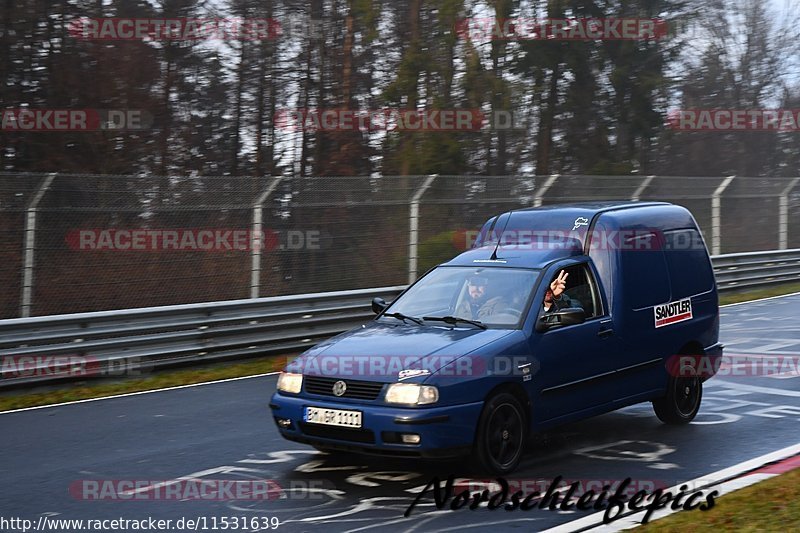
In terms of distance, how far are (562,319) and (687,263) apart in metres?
2.39

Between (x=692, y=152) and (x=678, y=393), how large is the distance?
3488 cm

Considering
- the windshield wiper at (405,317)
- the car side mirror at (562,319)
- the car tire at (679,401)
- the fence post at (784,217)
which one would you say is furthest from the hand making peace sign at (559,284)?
the fence post at (784,217)

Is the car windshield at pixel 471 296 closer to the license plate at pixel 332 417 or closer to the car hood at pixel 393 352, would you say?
the car hood at pixel 393 352

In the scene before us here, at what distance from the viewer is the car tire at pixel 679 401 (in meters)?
9.16

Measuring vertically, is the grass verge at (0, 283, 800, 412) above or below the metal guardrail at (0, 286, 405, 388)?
below

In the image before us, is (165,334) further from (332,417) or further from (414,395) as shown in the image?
(414,395)

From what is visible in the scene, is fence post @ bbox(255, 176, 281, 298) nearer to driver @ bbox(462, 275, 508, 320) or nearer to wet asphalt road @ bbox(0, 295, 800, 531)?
wet asphalt road @ bbox(0, 295, 800, 531)

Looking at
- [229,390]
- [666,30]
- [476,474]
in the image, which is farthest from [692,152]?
[476,474]

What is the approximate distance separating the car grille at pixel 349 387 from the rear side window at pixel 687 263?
3.54 metres

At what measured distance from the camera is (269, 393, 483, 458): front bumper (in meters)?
6.80

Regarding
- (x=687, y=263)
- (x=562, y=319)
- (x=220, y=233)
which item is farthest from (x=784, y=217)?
(x=562, y=319)

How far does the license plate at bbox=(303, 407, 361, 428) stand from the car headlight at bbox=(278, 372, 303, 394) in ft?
0.82

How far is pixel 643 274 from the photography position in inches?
351

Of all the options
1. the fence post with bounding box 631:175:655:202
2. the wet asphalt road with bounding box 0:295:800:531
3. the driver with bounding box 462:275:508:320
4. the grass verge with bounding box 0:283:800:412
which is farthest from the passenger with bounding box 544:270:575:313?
the fence post with bounding box 631:175:655:202
